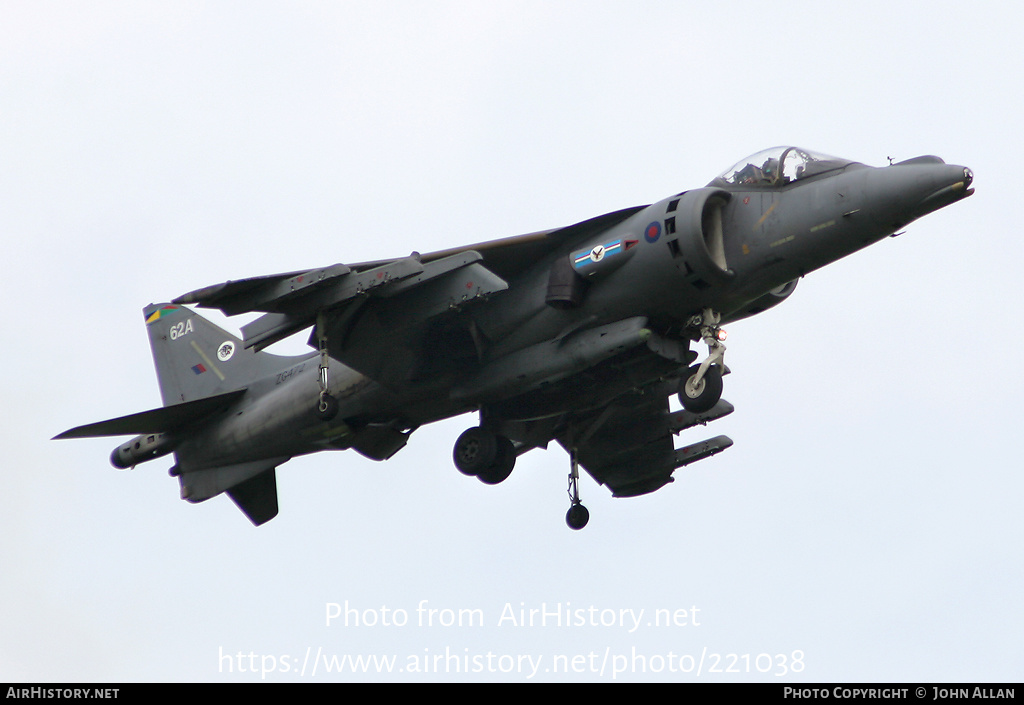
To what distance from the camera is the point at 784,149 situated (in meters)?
19.5

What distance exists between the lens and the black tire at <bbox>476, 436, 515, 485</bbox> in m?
21.8

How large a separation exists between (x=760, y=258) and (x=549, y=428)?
5738 mm

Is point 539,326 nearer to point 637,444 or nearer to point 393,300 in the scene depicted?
point 393,300

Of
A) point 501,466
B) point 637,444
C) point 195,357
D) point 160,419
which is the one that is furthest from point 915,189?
point 195,357

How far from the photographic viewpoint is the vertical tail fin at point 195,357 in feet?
79.7

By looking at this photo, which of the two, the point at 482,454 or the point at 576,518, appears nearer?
the point at 482,454

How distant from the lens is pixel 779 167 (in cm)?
1927

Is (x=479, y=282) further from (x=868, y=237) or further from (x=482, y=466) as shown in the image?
(x=868, y=237)

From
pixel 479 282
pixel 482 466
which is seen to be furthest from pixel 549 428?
pixel 479 282

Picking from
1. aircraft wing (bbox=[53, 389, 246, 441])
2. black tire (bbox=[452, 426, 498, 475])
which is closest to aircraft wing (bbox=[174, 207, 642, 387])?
black tire (bbox=[452, 426, 498, 475])

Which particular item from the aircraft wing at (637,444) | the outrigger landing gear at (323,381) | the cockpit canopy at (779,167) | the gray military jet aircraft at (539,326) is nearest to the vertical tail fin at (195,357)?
the gray military jet aircraft at (539,326)

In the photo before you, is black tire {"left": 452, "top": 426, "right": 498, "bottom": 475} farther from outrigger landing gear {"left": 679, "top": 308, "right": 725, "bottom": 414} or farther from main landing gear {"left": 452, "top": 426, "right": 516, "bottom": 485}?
outrigger landing gear {"left": 679, "top": 308, "right": 725, "bottom": 414}

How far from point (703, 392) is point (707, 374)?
0.28m

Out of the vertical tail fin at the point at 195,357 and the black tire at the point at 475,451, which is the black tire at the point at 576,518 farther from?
the vertical tail fin at the point at 195,357
